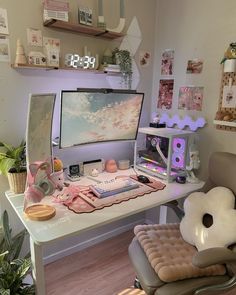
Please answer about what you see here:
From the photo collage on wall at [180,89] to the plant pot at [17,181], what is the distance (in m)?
1.38

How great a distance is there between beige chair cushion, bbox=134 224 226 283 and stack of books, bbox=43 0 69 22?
1.46m

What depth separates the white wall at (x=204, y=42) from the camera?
5.86ft

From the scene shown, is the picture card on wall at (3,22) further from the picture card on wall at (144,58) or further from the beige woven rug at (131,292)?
the beige woven rug at (131,292)

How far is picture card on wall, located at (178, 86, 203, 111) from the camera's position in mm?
1981

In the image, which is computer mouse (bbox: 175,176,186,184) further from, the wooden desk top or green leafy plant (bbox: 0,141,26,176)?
green leafy plant (bbox: 0,141,26,176)

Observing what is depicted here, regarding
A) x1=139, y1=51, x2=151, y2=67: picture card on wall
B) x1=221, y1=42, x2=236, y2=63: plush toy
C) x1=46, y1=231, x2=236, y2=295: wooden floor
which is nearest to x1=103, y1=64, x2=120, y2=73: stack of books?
x1=139, y1=51, x2=151, y2=67: picture card on wall

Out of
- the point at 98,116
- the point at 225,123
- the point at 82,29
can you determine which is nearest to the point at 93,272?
the point at 98,116

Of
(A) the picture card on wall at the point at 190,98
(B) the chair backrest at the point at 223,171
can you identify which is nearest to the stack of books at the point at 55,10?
(A) the picture card on wall at the point at 190,98

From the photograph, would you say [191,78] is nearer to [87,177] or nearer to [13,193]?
[87,177]

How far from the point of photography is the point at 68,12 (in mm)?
1673

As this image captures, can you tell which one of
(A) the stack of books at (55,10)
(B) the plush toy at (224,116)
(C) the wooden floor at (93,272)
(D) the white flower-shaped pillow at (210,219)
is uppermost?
(A) the stack of books at (55,10)

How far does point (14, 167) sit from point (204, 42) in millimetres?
1660

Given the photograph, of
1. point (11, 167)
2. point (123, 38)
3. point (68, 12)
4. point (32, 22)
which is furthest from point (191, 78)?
point (11, 167)

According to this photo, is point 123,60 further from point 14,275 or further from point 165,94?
point 14,275
